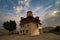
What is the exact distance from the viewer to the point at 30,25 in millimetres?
40219

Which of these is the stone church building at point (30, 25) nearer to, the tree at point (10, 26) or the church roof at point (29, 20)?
the church roof at point (29, 20)

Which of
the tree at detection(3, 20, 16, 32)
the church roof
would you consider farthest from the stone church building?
the tree at detection(3, 20, 16, 32)

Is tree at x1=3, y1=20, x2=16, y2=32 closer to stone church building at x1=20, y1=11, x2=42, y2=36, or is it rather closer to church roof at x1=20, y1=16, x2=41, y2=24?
stone church building at x1=20, y1=11, x2=42, y2=36

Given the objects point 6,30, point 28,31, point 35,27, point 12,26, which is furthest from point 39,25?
point 6,30

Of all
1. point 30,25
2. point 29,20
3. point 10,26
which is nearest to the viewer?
point 30,25

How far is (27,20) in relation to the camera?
138 feet

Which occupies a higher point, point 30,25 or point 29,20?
point 29,20

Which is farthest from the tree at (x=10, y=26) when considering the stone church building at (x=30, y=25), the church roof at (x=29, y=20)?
the church roof at (x=29, y=20)

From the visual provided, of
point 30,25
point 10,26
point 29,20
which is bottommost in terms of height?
point 30,25

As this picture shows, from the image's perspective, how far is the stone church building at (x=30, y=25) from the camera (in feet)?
132

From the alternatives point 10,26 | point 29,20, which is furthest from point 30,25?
point 10,26

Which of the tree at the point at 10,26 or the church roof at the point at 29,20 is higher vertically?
the church roof at the point at 29,20

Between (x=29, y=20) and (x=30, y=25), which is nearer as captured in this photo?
(x=30, y=25)

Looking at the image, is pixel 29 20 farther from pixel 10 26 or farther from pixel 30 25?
pixel 10 26
